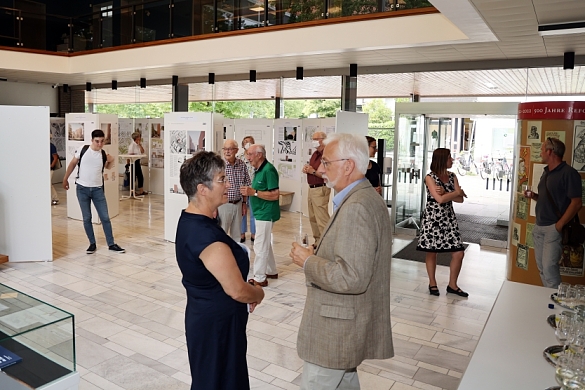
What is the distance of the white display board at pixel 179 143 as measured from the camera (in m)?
8.33

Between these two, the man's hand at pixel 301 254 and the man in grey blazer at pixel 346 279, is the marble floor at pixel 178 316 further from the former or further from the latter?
the man's hand at pixel 301 254

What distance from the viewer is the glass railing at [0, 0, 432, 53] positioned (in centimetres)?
834

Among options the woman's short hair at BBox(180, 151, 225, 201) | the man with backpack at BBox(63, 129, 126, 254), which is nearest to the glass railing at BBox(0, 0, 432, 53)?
the man with backpack at BBox(63, 129, 126, 254)

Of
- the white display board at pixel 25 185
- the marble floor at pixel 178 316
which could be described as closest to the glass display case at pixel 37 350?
the marble floor at pixel 178 316

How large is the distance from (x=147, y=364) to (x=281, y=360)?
3.80 ft

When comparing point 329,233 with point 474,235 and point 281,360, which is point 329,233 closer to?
point 281,360

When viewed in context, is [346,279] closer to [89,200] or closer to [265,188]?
[265,188]

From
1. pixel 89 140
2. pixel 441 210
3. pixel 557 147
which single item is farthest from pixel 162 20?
pixel 557 147

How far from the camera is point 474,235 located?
10461 millimetres

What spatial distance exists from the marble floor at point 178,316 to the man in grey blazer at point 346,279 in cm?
166

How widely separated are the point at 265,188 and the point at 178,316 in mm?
1787

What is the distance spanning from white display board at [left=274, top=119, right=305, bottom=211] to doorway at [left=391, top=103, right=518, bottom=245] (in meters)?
2.76

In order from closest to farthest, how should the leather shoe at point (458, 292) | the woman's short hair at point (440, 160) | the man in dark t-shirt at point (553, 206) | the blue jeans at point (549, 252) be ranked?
the man in dark t-shirt at point (553, 206) → the blue jeans at point (549, 252) → the woman's short hair at point (440, 160) → the leather shoe at point (458, 292)

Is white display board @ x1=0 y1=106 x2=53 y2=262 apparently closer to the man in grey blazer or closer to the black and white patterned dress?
the black and white patterned dress
